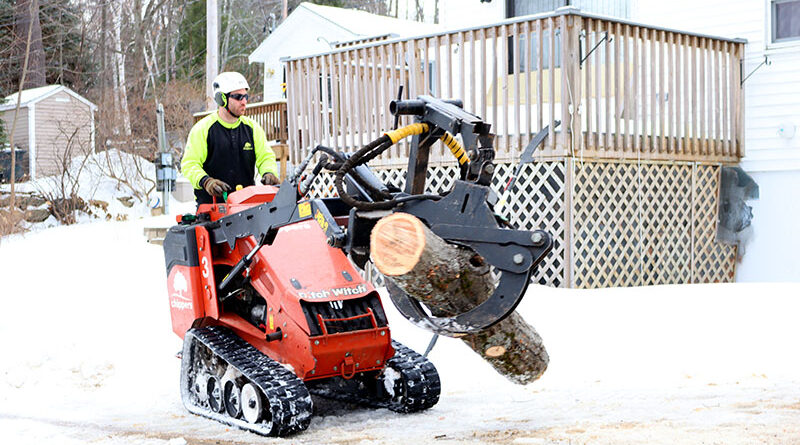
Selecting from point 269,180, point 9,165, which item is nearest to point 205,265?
point 269,180

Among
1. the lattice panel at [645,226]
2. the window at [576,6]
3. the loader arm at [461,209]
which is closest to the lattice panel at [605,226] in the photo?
the lattice panel at [645,226]

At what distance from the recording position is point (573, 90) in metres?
10.4

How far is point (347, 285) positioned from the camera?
20.1 feet

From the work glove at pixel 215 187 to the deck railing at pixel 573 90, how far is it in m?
4.49

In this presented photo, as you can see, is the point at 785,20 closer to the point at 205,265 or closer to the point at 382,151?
the point at 205,265

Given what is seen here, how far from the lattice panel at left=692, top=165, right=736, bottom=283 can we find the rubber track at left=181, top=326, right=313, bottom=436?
7392 millimetres

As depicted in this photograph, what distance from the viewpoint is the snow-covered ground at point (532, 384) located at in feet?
18.2

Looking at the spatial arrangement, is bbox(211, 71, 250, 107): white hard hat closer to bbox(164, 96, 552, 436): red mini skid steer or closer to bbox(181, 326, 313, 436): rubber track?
bbox(164, 96, 552, 436): red mini skid steer

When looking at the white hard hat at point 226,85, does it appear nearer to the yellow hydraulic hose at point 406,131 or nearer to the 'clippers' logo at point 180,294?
the 'clippers' logo at point 180,294

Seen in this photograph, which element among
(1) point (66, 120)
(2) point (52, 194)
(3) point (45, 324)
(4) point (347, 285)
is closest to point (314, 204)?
(4) point (347, 285)

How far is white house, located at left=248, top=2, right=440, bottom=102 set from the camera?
22.4m

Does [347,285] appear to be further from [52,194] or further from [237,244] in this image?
[52,194]

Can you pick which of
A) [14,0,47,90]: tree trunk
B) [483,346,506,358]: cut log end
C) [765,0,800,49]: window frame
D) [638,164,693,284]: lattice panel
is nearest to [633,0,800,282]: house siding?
[765,0,800,49]: window frame

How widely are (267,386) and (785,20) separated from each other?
31.4ft
